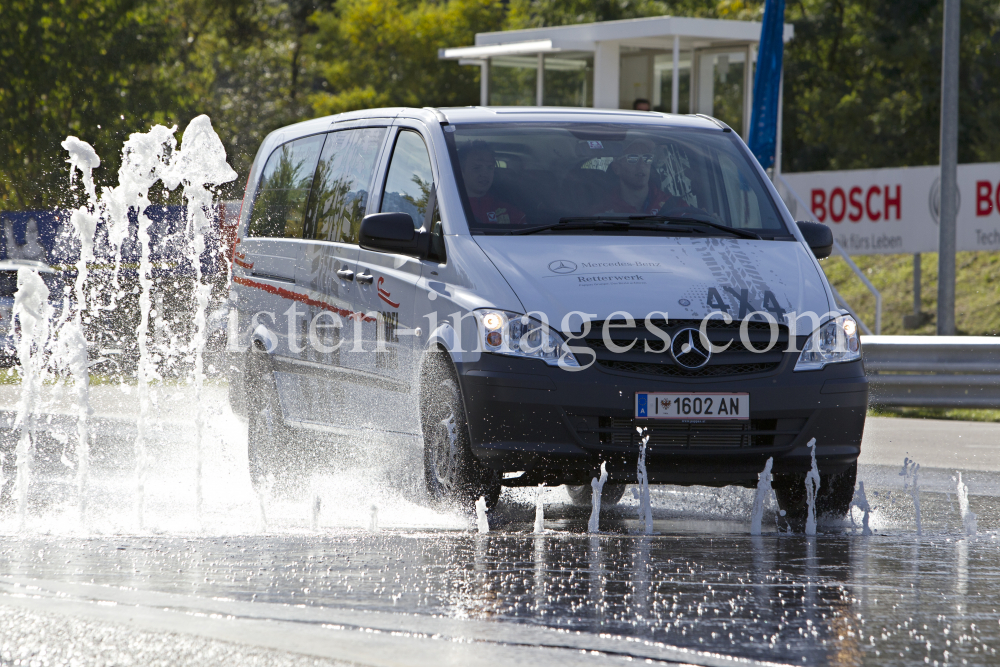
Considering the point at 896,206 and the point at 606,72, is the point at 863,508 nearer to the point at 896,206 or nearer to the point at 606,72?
the point at 896,206

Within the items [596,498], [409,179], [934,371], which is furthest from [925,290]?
[596,498]

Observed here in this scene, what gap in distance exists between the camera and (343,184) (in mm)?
8539

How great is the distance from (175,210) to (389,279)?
10980mm

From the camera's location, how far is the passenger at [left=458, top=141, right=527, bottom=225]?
23.9ft

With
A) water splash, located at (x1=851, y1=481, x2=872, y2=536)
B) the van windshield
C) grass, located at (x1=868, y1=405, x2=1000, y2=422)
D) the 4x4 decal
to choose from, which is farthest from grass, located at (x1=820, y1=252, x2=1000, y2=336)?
the 4x4 decal

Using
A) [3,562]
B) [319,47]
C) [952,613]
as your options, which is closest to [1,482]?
[3,562]

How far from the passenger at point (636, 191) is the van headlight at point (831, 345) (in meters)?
1.09

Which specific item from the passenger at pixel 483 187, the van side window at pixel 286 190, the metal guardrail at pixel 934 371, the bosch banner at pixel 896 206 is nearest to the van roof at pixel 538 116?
the passenger at pixel 483 187

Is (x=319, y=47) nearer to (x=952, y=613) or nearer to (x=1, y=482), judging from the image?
(x=1, y=482)

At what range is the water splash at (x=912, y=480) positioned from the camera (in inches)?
307

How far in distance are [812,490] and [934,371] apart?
654 centimetres

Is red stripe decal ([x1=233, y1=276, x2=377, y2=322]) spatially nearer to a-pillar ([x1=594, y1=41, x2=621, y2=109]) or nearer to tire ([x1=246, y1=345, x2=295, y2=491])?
tire ([x1=246, y1=345, x2=295, y2=491])

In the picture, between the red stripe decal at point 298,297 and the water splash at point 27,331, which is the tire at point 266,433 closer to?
the red stripe decal at point 298,297

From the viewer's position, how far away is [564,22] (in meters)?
44.1
